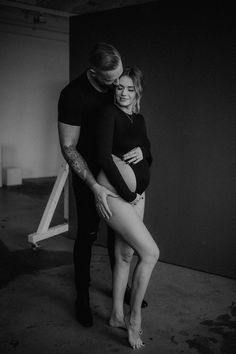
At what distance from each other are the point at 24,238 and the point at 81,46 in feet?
6.61

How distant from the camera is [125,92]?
79.4 inches

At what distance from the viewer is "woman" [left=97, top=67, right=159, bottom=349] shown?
196 cm

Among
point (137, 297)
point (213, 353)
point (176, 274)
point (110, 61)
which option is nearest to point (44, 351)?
point (137, 297)

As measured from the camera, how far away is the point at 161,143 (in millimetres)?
3203

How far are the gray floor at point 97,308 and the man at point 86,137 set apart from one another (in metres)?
0.18

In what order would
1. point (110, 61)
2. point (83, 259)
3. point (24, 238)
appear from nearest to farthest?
point (110, 61), point (83, 259), point (24, 238)

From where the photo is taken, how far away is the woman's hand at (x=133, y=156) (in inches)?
81.3

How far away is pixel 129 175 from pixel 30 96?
5.41m

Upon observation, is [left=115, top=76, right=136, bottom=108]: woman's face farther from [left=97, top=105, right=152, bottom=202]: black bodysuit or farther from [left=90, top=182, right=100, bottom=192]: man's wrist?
[left=90, top=182, right=100, bottom=192]: man's wrist

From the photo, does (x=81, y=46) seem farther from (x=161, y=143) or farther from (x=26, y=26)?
(x=26, y=26)

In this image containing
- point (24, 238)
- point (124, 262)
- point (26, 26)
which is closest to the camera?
point (124, 262)

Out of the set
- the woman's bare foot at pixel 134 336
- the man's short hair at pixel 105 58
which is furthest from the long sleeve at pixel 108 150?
the woman's bare foot at pixel 134 336

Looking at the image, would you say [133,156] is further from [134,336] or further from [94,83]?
[134,336]

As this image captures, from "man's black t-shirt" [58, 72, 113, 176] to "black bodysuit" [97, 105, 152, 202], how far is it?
142 millimetres
